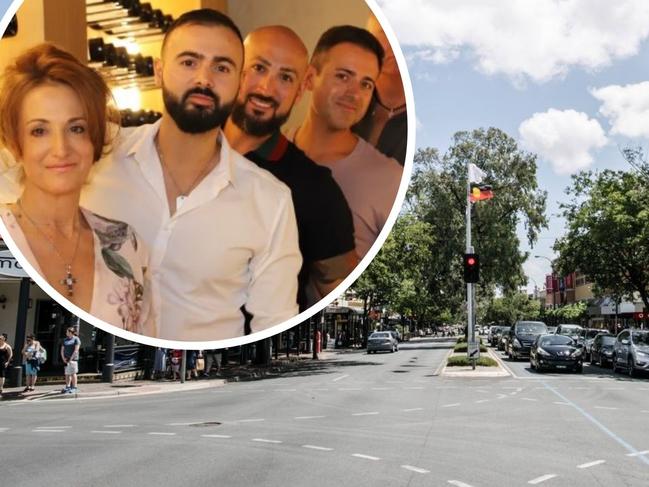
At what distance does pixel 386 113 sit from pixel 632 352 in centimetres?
2235

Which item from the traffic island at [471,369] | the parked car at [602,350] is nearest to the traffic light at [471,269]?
the traffic island at [471,369]

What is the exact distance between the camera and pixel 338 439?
30.6 ft

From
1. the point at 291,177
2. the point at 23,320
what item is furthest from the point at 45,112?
the point at 23,320

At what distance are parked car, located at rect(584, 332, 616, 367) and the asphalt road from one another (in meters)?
10.2

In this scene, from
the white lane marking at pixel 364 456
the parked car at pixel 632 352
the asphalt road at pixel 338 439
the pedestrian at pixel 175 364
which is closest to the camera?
the asphalt road at pixel 338 439

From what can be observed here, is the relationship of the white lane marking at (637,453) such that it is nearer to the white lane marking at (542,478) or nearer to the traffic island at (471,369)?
the white lane marking at (542,478)

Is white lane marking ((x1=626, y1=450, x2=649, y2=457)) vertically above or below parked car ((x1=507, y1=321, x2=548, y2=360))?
below

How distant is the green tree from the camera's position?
80.4 feet

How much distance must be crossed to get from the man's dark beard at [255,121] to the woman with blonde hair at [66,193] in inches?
14.4

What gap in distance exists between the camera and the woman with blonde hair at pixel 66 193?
1.88 meters

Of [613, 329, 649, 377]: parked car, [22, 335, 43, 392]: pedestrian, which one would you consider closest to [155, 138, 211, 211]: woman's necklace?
[22, 335, 43, 392]: pedestrian

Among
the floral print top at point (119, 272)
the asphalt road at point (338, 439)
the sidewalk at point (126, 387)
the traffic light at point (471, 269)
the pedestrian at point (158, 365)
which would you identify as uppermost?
the traffic light at point (471, 269)

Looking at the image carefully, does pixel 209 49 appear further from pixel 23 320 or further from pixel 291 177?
pixel 23 320

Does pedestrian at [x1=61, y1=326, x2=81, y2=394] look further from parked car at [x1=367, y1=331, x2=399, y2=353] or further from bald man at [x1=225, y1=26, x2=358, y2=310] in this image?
parked car at [x1=367, y1=331, x2=399, y2=353]
